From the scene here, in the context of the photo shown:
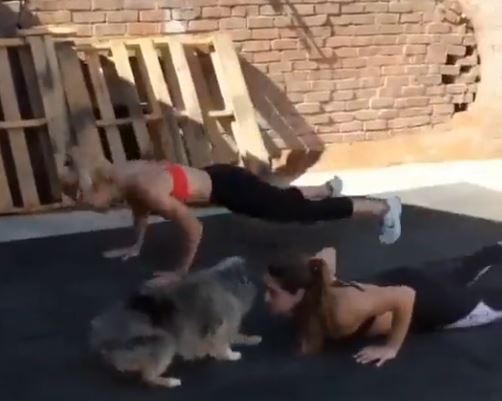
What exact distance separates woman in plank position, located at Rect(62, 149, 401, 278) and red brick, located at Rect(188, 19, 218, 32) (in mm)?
2031

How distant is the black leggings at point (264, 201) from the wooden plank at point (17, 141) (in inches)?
64.6

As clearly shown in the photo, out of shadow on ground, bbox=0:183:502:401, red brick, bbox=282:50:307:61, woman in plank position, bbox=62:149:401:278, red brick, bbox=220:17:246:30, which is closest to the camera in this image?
shadow on ground, bbox=0:183:502:401

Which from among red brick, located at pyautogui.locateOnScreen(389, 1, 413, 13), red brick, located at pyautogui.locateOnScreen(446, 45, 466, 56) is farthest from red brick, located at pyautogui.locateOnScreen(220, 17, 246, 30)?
red brick, located at pyautogui.locateOnScreen(446, 45, 466, 56)

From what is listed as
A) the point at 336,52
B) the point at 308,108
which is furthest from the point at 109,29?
the point at 336,52

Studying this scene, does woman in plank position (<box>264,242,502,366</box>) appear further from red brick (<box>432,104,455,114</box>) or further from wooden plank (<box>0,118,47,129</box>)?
red brick (<box>432,104,455,114</box>)

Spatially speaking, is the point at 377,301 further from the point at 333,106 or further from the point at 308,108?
the point at 333,106

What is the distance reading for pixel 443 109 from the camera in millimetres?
8047

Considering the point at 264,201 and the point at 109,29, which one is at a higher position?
the point at 109,29

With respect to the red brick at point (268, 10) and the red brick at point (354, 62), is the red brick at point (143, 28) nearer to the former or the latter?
the red brick at point (268, 10)

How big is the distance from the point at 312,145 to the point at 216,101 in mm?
848

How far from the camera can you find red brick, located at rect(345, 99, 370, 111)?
7.68 m

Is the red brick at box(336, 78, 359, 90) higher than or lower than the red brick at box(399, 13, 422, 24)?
lower

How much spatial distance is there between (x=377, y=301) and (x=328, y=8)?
161 inches

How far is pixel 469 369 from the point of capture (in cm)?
374
